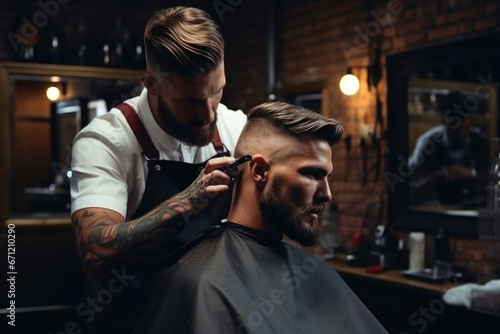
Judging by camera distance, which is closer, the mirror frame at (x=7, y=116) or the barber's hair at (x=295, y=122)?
the barber's hair at (x=295, y=122)

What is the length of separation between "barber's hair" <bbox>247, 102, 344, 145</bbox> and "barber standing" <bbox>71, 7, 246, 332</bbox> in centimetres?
16

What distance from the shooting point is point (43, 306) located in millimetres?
4676

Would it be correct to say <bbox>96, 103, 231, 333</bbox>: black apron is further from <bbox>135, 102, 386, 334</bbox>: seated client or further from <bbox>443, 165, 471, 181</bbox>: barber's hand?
<bbox>443, 165, 471, 181</bbox>: barber's hand

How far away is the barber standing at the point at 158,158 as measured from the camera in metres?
1.66

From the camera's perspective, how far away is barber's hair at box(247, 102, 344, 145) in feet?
5.94

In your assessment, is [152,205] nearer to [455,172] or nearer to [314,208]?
[314,208]

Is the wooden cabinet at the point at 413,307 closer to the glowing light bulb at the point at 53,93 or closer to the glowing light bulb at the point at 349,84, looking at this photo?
the glowing light bulb at the point at 349,84

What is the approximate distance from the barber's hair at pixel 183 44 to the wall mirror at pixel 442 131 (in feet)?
6.79

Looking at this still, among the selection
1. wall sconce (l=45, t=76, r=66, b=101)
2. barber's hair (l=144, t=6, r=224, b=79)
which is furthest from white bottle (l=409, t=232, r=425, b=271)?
wall sconce (l=45, t=76, r=66, b=101)

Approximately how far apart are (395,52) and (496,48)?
771 millimetres

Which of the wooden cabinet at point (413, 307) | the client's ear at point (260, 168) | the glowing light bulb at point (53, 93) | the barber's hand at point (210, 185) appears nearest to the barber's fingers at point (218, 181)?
the barber's hand at point (210, 185)

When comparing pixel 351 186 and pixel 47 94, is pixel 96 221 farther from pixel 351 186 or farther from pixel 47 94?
pixel 47 94

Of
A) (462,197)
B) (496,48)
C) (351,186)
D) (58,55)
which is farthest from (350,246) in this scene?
(58,55)

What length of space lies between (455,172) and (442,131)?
0.84ft
